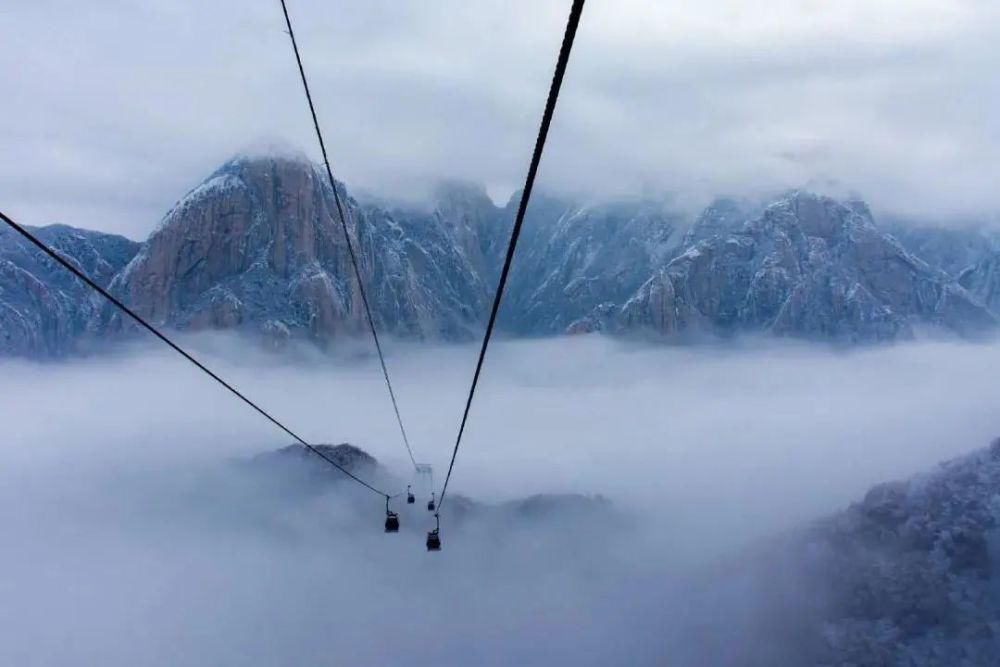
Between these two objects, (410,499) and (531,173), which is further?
(410,499)

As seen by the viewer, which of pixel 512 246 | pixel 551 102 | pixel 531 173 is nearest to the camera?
pixel 551 102

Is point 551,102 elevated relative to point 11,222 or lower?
elevated

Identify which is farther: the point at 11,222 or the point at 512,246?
the point at 512,246

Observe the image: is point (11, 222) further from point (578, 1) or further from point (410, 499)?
point (410, 499)

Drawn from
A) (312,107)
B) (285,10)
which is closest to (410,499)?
(312,107)

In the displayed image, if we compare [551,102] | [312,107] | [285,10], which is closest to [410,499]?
[312,107]

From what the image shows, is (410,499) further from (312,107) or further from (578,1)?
(578,1)

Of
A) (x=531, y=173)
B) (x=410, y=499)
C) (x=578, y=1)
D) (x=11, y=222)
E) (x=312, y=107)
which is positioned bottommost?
(x=410, y=499)

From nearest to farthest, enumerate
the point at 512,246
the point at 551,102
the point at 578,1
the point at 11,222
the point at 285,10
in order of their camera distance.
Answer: the point at 578,1 < the point at 551,102 < the point at 11,222 < the point at 512,246 < the point at 285,10

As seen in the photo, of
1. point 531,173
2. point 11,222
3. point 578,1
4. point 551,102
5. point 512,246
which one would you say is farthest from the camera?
point 512,246
